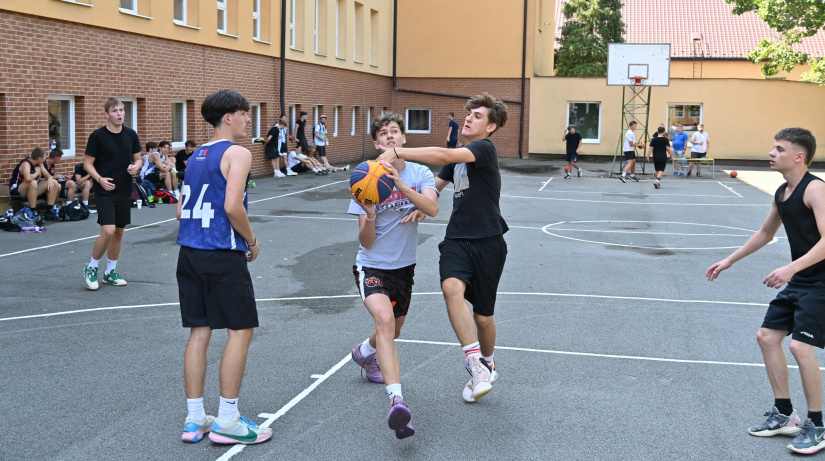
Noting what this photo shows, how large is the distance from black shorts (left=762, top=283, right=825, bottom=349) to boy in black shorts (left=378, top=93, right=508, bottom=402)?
1.73 meters

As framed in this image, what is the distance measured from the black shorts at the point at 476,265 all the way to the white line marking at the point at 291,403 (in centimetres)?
125

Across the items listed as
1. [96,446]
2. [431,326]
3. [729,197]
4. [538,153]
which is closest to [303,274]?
[431,326]

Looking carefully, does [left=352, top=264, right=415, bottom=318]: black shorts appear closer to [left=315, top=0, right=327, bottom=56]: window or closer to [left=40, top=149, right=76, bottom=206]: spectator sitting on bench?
[left=40, top=149, right=76, bottom=206]: spectator sitting on bench

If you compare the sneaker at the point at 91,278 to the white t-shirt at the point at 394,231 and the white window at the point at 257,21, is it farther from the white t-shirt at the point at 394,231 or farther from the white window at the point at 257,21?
the white window at the point at 257,21

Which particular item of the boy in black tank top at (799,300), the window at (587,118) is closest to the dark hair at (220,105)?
the boy in black tank top at (799,300)

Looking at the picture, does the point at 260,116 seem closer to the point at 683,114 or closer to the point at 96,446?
the point at 683,114

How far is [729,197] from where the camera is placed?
74.7ft

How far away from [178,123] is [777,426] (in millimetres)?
20089

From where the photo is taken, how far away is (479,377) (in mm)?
5398

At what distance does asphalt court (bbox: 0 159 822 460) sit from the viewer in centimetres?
496

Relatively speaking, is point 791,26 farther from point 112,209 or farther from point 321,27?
point 112,209

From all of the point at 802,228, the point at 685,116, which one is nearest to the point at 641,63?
the point at 685,116

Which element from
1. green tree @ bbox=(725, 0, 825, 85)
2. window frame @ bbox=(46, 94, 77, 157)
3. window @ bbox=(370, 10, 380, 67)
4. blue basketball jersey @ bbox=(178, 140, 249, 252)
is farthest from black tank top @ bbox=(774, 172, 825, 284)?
window @ bbox=(370, 10, 380, 67)

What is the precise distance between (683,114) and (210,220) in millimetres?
35804
